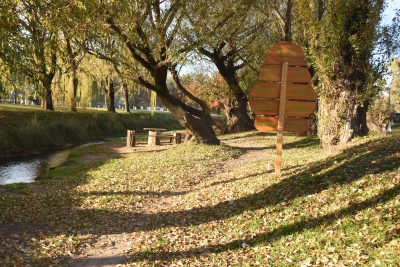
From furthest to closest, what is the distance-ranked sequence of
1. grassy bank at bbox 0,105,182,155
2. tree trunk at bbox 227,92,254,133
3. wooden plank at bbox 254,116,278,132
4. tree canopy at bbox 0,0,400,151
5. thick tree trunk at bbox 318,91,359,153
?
tree trunk at bbox 227,92,254,133 < grassy bank at bbox 0,105,182,155 < thick tree trunk at bbox 318,91,359,153 < wooden plank at bbox 254,116,278,132 < tree canopy at bbox 0,0,400,151

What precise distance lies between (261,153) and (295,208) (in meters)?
10.4

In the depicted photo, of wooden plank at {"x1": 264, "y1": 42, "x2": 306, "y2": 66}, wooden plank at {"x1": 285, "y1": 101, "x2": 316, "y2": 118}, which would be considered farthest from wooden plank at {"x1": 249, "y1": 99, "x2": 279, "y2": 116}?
wooden plank at {"x1": 264, "y1": 42, "x2": 306, "y2": 66}

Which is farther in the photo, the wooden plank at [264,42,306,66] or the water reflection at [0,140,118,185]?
the water reflection at [0,140,118,185]

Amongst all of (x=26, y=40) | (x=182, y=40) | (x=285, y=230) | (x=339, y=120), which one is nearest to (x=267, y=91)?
(x=339, y=120)

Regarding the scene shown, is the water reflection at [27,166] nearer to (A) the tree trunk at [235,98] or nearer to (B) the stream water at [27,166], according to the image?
(B) the stream water at [27,166]

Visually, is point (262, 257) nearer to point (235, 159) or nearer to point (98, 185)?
point (98, 185)

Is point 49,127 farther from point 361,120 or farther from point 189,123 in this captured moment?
point 361,120

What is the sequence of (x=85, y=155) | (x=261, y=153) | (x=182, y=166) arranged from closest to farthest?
(x=182, y=166) → (x=261, y=153) → (x=85, y=155)

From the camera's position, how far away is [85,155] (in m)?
20.0

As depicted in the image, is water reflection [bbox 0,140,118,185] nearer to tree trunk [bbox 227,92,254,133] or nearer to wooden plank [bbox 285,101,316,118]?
wooden plank [bbox 285,101,316,118]

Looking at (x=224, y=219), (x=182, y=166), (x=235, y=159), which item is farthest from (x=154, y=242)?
(x=235, y=159)

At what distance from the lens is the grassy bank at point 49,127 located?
22078 mm

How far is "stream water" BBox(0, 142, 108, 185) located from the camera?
48.8ft

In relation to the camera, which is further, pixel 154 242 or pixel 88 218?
pixel 88 218
